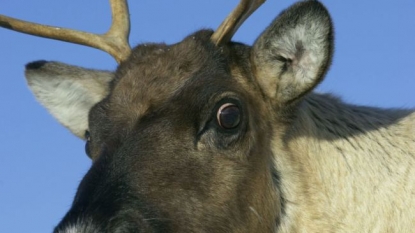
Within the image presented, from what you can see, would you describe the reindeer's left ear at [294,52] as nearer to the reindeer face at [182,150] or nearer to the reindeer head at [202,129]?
the reindeer head at [202,129]

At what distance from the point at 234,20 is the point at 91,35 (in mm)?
1884

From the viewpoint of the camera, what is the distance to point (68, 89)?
401 inches

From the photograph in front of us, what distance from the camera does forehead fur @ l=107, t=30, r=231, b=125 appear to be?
314 inches

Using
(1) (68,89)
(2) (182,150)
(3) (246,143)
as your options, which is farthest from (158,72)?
(1) (68,89)

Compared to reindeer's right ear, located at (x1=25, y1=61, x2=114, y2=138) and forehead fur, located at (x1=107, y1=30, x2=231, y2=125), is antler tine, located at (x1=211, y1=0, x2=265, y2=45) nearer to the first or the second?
forehead fur, located at (x1=107, y1=30, x2=231, y2=125)

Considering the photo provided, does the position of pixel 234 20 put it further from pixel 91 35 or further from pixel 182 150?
pixel 91 35

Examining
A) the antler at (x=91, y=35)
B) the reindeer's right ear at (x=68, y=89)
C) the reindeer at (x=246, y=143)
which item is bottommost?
the reindeer at (x=246, y=143)

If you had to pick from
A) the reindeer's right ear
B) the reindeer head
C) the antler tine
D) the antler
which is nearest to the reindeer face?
the reindeer head

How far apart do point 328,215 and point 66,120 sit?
12.0 ft

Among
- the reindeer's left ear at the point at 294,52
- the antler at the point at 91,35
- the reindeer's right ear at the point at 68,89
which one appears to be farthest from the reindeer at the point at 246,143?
the reindeer's right ear at the point at 68,89

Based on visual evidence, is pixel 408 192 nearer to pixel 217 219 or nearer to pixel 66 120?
pixel 217 219

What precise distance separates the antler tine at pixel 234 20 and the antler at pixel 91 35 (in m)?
1.36

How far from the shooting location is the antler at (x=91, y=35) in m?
9.54

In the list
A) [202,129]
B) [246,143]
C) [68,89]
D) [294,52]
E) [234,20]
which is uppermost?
[234,20]
